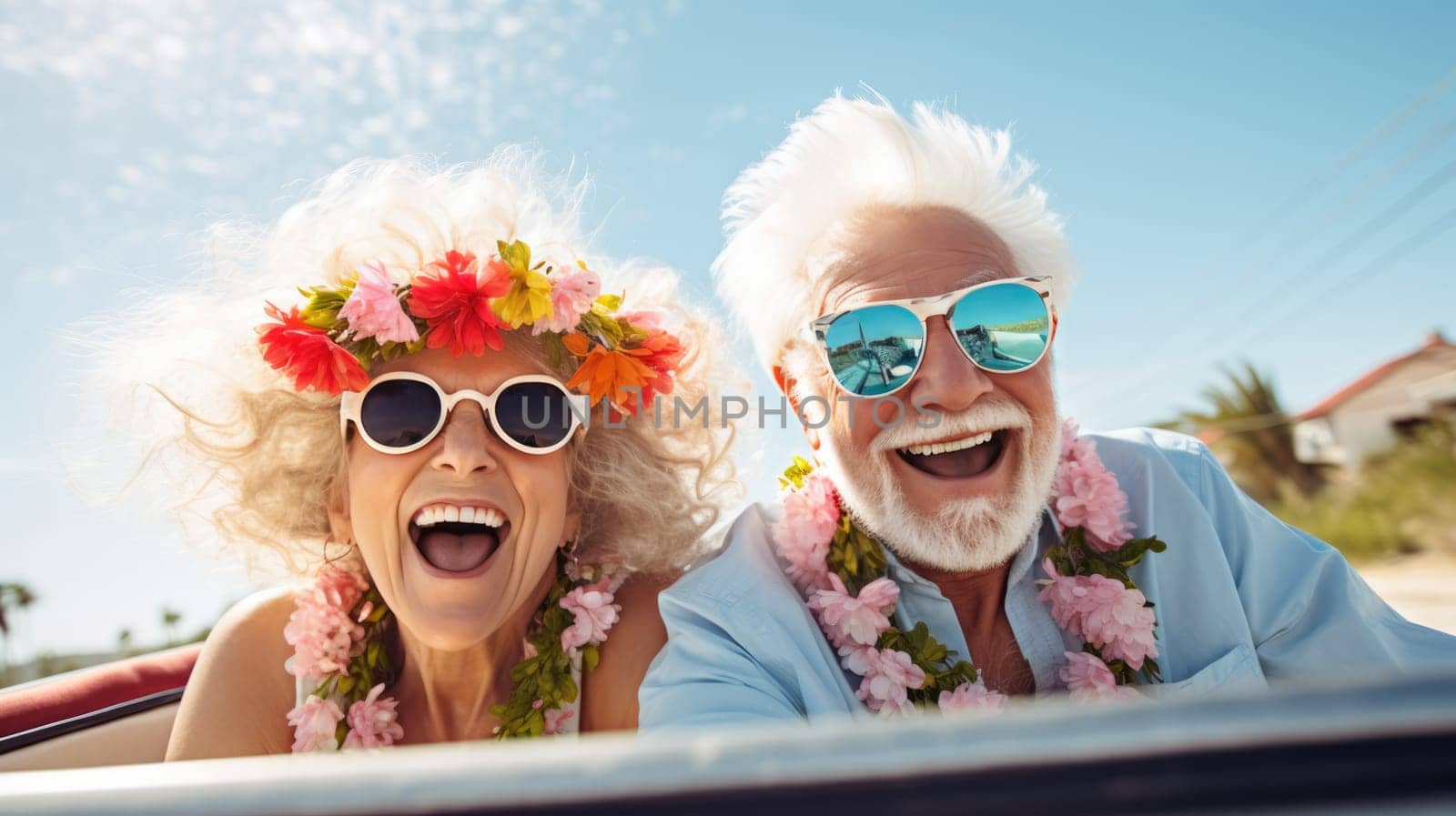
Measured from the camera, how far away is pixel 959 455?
2.50 metres

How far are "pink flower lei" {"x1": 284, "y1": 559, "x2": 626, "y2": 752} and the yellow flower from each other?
0.79 metres

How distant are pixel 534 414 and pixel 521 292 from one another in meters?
0.32

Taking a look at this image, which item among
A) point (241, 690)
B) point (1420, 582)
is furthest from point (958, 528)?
point (1420, 582)

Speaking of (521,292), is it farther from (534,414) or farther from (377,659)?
(377,659)

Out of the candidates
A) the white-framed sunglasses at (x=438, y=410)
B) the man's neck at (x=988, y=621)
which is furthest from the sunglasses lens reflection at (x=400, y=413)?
the man's neck at (x=988, y=621)

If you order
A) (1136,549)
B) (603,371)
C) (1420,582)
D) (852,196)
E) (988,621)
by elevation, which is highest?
(852,196)

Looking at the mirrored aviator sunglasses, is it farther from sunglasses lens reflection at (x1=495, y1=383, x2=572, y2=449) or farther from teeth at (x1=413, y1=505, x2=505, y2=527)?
teeth at (x1=413, y1=505, x2=505, y2=527)

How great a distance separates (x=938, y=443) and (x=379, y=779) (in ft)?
6.52

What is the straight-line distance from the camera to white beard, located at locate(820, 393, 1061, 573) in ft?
7.58

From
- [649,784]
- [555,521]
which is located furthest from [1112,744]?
[555,521]

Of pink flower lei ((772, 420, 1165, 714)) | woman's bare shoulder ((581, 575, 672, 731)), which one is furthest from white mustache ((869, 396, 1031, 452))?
woman's bare shoulder ((581, 575, 672, 731))

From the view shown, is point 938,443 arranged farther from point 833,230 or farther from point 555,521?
point 555,521

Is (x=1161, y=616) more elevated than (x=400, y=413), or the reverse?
(x=400, y=413)

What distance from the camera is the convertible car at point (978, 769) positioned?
19.4 inches
